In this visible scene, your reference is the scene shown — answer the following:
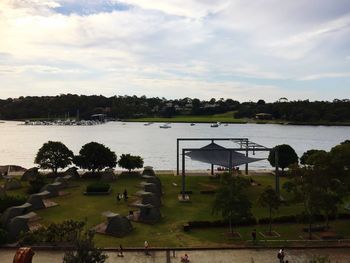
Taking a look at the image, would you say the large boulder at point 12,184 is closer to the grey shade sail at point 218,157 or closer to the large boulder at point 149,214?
the grey shade sail at point 218,157

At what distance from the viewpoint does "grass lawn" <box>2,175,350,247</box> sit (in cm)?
3469

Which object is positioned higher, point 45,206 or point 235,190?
point 235,190

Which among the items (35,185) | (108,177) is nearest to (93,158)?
(108,177)

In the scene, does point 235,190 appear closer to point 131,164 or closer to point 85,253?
point 85,253

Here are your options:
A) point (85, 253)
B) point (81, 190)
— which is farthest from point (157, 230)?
point (81, 190)

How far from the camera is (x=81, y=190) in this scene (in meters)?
54.8

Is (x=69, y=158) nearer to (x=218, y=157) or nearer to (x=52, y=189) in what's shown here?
(x=52, y=189)

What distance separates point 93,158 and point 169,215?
85.2ft

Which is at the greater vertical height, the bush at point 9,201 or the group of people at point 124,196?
the bush at point 9,201

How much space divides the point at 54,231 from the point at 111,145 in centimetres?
10947

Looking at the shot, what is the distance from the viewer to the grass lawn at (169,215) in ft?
114

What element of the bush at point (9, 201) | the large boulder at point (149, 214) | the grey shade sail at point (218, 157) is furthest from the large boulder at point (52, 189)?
the grey shade sail at point (218, 157)

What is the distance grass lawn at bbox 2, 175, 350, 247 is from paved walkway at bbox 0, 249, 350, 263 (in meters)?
2.19

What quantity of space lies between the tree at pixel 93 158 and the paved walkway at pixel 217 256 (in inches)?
1315
